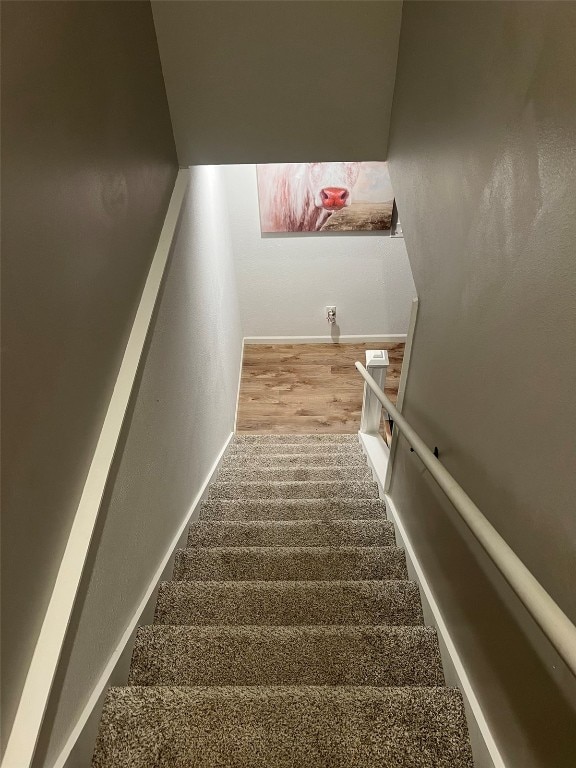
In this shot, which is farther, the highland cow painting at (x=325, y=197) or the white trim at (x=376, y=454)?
the highland cow painting at (x=325, y=197)

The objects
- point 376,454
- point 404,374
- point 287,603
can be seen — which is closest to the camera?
point 287,603

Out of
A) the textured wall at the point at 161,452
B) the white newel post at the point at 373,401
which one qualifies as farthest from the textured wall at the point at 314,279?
the white newel post at the point at 373,401

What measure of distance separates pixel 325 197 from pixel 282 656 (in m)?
4.24

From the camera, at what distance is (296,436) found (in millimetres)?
4074

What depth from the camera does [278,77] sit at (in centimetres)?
202

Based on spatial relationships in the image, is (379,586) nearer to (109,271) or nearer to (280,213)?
(109,271)

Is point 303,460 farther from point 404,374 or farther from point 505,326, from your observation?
point 505,326

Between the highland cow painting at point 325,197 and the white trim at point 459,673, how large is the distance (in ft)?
11.8

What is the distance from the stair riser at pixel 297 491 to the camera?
2631 mm

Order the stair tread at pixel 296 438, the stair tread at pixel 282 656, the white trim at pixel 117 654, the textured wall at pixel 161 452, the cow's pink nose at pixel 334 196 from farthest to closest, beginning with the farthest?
1. the cow's pink nose at pixel 334 196
2. the stair tread at pixel 296 438
3. the stair tread at pixel 282 656
4. the textured wall at pixel 161 452
5. the white trim at pixel 117 654

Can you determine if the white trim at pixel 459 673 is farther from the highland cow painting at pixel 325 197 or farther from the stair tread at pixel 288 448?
the highland cow painting at pixel 325 197

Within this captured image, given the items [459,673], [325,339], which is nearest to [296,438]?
[325,339]

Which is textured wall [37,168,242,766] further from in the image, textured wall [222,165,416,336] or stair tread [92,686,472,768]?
textured wall [222,165,416,336]

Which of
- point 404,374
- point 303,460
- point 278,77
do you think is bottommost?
Answer: point 303,460
